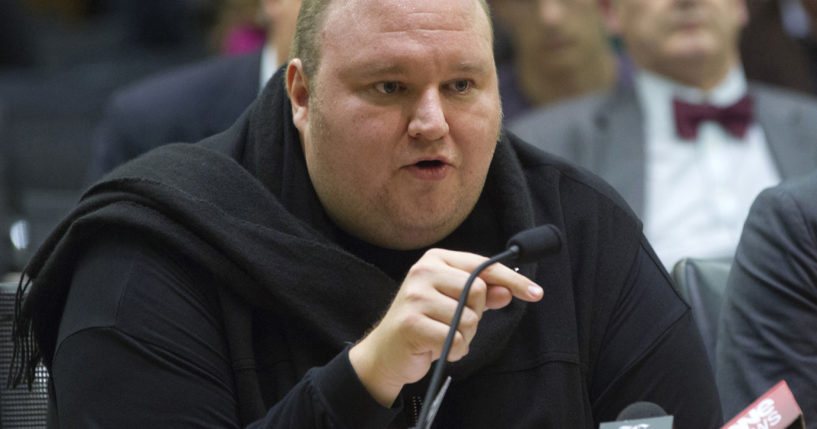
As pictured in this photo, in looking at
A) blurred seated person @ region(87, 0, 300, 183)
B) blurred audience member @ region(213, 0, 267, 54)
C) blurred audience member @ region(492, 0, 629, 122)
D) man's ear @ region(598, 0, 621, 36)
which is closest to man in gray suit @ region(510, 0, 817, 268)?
man's ear @ region(598, 0, 621, 36)

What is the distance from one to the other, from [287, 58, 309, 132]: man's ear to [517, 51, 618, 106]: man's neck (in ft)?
8.84

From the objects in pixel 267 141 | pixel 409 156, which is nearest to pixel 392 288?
pixel 409 156

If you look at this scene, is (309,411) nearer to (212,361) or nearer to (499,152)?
(212,361)

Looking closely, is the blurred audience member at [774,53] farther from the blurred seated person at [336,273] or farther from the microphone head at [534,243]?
the microphone head at [534,243]

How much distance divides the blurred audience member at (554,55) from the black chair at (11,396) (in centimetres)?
268

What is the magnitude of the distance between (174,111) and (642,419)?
8.84ft

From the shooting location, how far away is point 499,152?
6.63ft

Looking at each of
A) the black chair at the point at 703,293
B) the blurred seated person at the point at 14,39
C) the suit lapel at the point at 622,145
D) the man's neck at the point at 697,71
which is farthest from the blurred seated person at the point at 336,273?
the blurred seated person at the point at 14,39

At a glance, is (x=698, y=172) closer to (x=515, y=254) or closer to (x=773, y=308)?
(x=773, y=308)

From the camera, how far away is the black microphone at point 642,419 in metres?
1.50

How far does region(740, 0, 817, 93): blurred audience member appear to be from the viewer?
192 inches

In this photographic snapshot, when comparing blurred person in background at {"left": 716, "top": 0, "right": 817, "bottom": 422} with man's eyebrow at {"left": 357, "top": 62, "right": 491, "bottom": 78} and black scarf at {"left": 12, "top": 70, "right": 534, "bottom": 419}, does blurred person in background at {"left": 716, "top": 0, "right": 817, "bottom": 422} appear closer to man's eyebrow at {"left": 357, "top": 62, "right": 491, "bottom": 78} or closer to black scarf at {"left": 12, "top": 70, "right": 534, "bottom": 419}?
black scarf at {"left": 12, "top": 70, "right": 534, "bottom": 419}

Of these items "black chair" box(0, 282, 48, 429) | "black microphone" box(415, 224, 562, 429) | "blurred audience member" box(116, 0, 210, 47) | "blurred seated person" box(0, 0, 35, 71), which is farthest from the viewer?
"blurred audience member" box(116, 0, 210, 47)

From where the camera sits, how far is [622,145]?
12.5 ft
